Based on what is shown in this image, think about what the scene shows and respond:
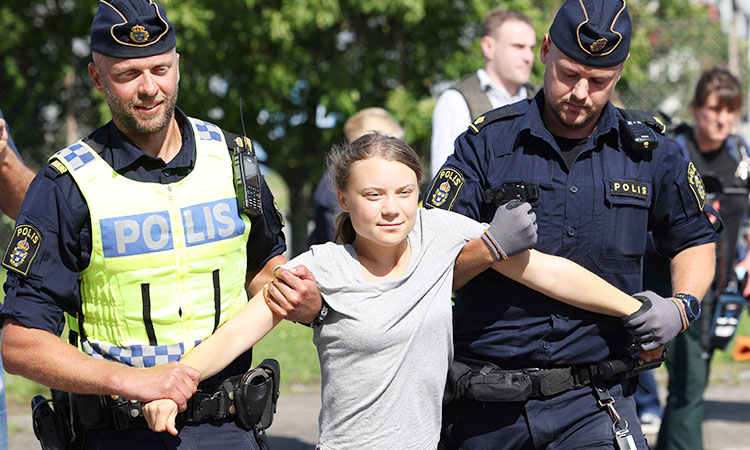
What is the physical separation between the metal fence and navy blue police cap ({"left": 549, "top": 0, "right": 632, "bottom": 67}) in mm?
6465

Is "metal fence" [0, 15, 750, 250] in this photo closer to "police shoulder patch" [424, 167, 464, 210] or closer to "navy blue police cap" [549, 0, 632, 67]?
"navy blue police cap" [549, 0, 632, 67]

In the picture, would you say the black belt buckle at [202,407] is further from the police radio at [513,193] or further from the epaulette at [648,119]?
the epaulette at [648,119]

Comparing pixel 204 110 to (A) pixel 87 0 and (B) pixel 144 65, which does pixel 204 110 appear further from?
(B) pixel 144 65

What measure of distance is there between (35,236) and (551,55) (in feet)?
5.64

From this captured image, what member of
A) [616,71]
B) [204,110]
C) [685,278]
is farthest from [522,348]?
[204,110]

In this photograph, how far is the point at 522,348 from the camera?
3184mm

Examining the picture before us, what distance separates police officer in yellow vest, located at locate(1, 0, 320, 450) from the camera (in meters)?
2.76

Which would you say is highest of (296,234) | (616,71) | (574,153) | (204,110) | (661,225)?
(616,71)

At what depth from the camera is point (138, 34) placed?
288 cm

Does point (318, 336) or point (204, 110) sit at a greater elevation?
point (318, 336)

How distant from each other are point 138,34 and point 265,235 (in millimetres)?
761

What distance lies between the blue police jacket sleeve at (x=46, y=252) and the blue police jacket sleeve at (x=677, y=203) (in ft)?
6.14

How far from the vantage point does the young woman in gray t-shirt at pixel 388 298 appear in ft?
9.40

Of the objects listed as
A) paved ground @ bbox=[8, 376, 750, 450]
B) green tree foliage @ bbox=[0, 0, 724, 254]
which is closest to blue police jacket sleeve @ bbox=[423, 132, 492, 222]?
paved ground @ bbox=[8, 376, 750, 450]
